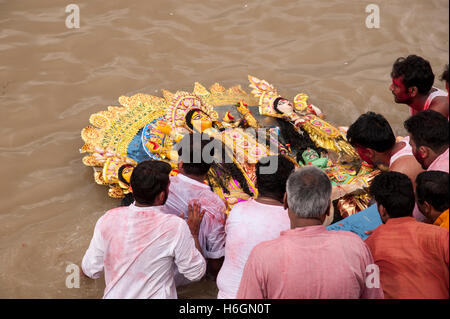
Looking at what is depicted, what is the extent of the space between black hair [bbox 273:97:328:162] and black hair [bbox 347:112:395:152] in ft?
2.45

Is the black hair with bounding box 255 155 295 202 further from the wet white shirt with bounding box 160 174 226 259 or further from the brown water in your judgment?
the brown water

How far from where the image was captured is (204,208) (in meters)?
3.18

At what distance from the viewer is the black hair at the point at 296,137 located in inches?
164

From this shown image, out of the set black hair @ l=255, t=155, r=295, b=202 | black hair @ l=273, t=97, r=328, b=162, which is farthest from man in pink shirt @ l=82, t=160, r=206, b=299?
black hair @ l=273, t=97, r=328, b=162

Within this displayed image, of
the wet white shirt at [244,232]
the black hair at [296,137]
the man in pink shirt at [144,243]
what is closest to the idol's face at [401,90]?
the black hair at [296,137]

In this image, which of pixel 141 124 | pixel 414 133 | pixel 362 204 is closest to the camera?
pixel 414 133

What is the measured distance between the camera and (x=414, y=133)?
9.60ft

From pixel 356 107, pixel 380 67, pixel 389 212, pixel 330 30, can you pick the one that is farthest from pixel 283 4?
pixel 389 212

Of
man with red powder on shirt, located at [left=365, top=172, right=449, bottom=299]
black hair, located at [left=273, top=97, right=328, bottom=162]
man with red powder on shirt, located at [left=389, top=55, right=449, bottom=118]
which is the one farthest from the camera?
black hair, located at [left=273, top=97, right=328, bottom=162]

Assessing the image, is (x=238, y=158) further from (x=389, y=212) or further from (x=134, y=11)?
(x=134, y=11)

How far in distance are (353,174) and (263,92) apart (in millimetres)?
1379

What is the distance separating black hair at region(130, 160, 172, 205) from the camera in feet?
8.62

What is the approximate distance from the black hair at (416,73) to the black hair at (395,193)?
131cm

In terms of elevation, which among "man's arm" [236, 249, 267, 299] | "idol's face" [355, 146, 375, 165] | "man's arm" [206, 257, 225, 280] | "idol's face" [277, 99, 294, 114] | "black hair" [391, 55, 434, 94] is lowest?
"man's arm" [206, 257, 225, 280]
